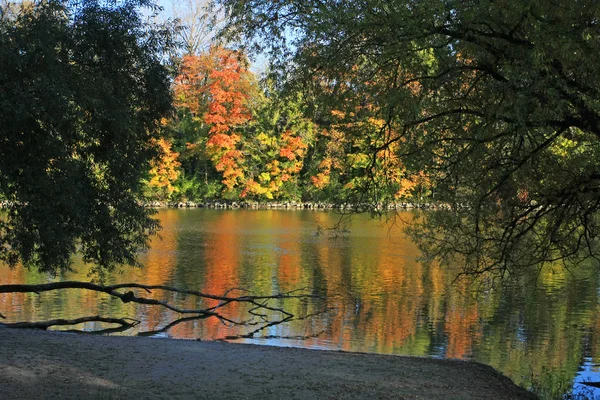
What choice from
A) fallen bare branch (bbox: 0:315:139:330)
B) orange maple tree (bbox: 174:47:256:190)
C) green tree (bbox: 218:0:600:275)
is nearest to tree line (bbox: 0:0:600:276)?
green tree (bbox: 218:0:600:275)

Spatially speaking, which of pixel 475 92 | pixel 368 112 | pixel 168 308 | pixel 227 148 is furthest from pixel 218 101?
pixel 475 92

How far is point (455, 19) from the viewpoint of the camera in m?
7.07

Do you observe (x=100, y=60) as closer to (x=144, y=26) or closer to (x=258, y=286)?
(x=144, y=26)

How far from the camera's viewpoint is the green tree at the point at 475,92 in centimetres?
645

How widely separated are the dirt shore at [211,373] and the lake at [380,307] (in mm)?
1767

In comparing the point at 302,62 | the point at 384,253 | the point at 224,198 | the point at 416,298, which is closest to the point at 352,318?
the point at 416,298

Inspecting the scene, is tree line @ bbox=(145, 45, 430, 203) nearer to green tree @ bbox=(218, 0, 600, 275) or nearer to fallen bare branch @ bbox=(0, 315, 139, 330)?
fallen bare branch @ bbox=(0, 315, 139, 330)

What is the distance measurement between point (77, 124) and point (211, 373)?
5.56m

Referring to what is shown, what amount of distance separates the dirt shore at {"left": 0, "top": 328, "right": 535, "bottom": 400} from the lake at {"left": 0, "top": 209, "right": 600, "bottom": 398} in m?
1.77

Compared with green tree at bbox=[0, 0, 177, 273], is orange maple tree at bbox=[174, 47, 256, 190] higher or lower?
higher

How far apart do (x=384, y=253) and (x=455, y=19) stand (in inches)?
723

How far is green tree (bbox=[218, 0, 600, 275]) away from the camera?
21.2 ft

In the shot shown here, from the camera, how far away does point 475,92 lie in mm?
8711

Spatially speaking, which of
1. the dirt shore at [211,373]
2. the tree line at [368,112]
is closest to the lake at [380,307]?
the tree line at [368,112]
